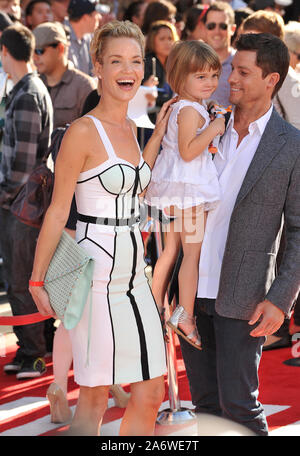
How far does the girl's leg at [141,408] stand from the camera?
3357 millimetres

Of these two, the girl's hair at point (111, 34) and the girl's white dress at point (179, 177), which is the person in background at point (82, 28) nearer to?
the girl's white dress at point (179, 177)

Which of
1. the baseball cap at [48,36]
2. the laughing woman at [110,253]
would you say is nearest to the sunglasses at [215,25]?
the baseball cap at [48,36]

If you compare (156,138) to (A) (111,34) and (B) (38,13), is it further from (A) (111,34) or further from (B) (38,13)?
(B) (38,13)

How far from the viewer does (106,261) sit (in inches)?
130

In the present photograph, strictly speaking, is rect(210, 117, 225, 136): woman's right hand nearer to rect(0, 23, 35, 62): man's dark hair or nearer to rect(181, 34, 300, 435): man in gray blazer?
rect(181, 34, 300, 435): man in gray blazer

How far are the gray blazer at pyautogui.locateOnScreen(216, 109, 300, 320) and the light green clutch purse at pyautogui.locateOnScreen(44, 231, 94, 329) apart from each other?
0.64 m

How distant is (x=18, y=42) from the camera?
586 centimetres

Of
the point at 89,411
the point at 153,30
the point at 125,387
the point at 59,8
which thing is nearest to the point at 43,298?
the point at 89,411

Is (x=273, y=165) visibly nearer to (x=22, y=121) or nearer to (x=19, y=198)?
(x=19, y=198)

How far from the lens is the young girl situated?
3.90m

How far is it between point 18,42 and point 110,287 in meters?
3.08

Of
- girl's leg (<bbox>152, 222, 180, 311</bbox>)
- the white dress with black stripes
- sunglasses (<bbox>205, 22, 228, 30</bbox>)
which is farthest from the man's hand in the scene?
sunglasses (<bbox>205, 22, 228, 30</bbox>)
